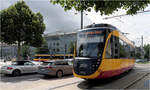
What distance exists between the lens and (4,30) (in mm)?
15734

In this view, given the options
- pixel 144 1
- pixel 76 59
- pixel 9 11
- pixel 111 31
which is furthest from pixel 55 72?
pixel 9 11

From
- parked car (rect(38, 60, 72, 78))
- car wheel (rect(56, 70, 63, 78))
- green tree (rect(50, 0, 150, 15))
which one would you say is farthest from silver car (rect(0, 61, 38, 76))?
green tree (rect(50, 0, 150, 15))

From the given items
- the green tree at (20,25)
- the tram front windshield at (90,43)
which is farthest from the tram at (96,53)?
the green tree at (20,25)

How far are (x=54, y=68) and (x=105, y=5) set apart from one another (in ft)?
21.6

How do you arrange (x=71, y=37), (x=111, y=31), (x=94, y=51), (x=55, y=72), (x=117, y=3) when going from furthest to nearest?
1. (x=71, y=37)
2. (x=55, y=72)
3. (x=111, y=31)
4. (x=94, y=51)
5. (x=117, y=3)

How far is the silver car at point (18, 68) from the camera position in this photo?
38.6 ft

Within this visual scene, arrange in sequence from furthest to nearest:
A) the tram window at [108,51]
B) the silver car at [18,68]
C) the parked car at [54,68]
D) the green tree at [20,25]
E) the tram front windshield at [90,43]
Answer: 1. the green tree at [20,25]
2. the silver car at [18,68]
3. the parked car at [54,68]
4. the tram window at [108,51]
5. the tram front windshield at [90,43]

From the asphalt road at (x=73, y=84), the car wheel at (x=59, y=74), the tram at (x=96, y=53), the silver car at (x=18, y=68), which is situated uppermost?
the tram at (x=96, y=53)

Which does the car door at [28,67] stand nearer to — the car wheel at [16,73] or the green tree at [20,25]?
the car wheel at [16,73]

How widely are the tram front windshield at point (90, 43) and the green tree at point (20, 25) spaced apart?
32.6 feet

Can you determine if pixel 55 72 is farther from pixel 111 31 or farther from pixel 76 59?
pixel 111 31

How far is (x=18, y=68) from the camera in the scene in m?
12.1

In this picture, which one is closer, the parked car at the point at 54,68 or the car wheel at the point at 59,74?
the parked car at the point at 54,68

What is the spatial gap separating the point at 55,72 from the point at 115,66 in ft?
16.4
